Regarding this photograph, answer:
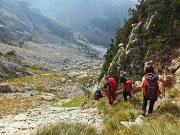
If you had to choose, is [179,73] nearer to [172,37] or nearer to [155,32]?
[172,37]

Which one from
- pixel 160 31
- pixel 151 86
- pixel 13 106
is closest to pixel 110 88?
pixel 151 86

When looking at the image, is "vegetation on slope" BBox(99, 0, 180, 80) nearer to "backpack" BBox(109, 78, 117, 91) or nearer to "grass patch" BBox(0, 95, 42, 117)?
"backpack" BBox(109, 78, 117, 91)

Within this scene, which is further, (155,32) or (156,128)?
(155,32)

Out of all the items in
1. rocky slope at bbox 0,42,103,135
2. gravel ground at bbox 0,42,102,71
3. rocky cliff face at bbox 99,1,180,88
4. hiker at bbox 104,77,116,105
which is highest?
gravel ground at bbox 0,42,102,71

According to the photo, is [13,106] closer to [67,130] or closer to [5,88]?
[5,88]

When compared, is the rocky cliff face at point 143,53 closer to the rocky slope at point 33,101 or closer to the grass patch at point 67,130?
the rocky slope at point 33,101

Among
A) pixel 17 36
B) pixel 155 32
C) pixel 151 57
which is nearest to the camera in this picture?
pixel 151 57

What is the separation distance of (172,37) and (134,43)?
15.7 ft

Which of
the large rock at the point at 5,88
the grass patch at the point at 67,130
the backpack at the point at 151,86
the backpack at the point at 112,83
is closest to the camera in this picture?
the grass patch at the point at 67,130

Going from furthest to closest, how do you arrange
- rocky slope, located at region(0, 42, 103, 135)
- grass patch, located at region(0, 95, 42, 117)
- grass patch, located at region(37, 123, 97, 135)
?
grass patch, located at region(0, 95, 42, 117) → rocky slope, located at region(0, 42, 103, 135) → grass patch, located at region(37, 123, 97, 135)

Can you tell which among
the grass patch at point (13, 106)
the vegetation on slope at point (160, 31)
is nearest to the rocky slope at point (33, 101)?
the grass patch at point (13, 106)

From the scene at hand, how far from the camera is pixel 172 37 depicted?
1703 cm

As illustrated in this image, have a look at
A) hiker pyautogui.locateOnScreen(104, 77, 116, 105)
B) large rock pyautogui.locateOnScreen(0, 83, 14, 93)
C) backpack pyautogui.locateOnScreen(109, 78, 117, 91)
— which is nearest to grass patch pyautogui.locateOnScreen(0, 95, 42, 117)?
large rock pyautogui.locateOnScreen(0, 83, 14, 93)

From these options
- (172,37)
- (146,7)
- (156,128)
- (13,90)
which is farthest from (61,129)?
(13,90)
